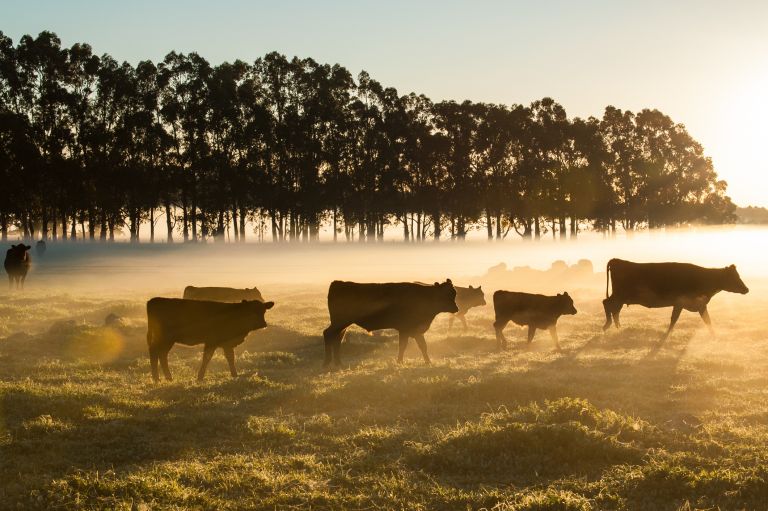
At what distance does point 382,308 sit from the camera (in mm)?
16969

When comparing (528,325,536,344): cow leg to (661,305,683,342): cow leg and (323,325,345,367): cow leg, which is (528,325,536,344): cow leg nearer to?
(661,305,683,342): cow leg

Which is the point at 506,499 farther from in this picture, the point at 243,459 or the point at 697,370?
the point at 697,370

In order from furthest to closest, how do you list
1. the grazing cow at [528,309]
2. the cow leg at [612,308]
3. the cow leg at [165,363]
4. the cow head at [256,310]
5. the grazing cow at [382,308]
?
the cow leg at [612,308] < the grazing cow at [528,309] < the grazing cow at [382,308] < the cow head at [256,310] < the cow leg at [165,363]

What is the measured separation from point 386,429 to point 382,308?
5.59m

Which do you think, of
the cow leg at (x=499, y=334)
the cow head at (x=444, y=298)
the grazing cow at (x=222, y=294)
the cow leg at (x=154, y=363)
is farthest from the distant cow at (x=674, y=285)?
the cow leg at (x=154, y=363)

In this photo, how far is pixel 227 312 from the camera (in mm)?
15461

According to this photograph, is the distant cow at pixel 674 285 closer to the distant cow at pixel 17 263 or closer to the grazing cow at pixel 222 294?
the grazing cow at pixel 222 294

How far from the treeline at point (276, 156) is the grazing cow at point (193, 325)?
56.7 metres

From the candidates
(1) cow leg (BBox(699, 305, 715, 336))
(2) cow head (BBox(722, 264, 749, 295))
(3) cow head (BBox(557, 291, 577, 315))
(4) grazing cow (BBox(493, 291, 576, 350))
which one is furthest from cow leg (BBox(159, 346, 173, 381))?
(2) cow head (BBox(722, 264, 749, 295))

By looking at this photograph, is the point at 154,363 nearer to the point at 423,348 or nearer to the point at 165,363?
the point at 165,363

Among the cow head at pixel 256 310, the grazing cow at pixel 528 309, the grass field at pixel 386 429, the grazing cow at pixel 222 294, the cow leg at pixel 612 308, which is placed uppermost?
the cow head at pixel 256 310

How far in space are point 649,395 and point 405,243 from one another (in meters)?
63.3

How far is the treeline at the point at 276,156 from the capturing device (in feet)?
227

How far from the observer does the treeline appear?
69.2 m
